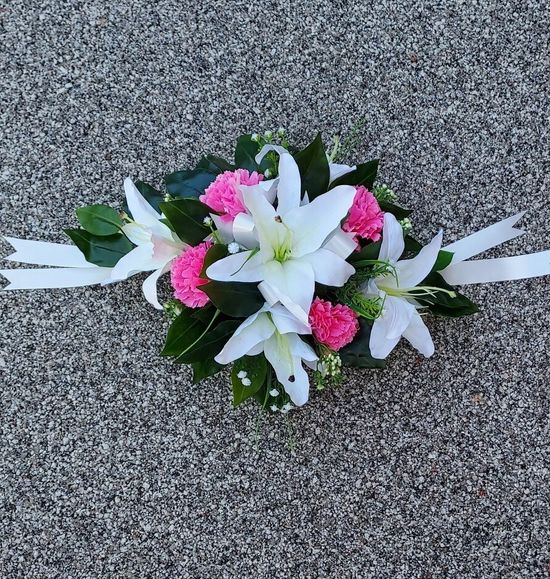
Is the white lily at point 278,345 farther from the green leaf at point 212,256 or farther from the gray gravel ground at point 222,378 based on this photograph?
the gray gravel ground at point 222,378

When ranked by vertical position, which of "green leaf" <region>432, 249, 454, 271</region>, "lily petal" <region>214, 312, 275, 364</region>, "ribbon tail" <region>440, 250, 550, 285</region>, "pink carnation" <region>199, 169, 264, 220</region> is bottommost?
"ribbon tail" <region>440, 250, 550, 285</region>

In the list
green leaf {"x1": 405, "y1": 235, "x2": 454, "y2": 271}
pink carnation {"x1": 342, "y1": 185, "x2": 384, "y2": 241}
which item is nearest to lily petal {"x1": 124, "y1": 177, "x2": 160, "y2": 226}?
pink carnation {"x1": 342, "y1": 185, "x2": 384, "y2": 241}

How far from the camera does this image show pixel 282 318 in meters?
0.87

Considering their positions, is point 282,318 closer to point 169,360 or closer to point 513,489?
point 169,360

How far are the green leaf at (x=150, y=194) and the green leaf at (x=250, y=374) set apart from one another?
304mm

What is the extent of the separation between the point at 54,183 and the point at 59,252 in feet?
0.52

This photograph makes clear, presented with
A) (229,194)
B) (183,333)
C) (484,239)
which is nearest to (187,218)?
(229,194)

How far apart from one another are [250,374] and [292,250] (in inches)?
9.5

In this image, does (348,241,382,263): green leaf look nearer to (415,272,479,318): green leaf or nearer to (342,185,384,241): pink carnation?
(342,185,384,241): pink carnation

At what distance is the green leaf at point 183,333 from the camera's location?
3.10ft

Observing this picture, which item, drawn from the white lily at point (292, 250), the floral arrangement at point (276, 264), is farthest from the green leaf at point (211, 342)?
the white lily at point (292, 250)

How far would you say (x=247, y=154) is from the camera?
3.32 feet

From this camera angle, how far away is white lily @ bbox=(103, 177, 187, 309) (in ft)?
3.04

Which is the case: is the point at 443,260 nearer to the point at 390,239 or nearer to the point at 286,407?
the point at 390,239
